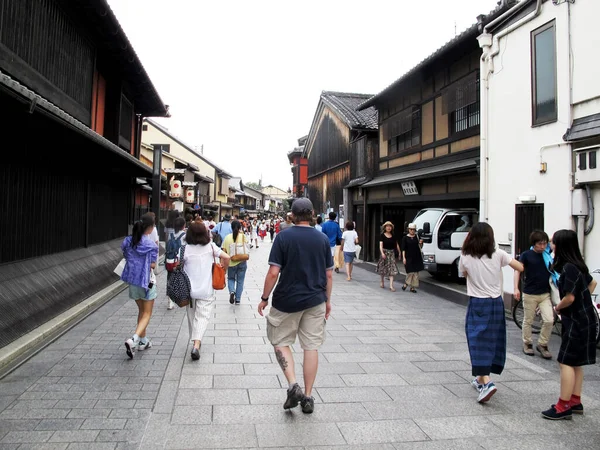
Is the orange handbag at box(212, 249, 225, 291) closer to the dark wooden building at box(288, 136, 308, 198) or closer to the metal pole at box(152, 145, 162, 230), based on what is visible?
the metal pole at box(152, 145, 162, 230)

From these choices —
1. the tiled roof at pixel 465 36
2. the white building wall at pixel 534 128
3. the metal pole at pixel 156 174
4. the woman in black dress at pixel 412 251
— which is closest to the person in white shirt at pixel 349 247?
the woman in black dress at pixel 412 251

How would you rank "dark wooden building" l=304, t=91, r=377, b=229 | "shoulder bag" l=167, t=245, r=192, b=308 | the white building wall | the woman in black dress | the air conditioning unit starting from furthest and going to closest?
"dark wooden building" l=304, t=91, r=377, b=229 → the woman in black dress → the white building wall → the air conditioning unit → "shoulder bag" l=167, t=245, r=192, b=308

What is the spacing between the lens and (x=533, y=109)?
8.68 meters

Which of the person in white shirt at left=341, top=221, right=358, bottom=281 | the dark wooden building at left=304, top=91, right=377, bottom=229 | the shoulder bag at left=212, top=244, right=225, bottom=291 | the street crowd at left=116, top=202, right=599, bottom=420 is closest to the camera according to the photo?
the street crowd at left=116, top=202, right=599, bottom=420

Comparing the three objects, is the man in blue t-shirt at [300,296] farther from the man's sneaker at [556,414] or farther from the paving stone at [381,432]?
the man's sneaker at [556,414]

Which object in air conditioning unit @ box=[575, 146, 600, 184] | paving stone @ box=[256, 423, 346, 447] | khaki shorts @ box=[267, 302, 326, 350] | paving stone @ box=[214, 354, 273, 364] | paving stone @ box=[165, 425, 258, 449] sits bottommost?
paving stone @ box=[256, 423, 346, 447]

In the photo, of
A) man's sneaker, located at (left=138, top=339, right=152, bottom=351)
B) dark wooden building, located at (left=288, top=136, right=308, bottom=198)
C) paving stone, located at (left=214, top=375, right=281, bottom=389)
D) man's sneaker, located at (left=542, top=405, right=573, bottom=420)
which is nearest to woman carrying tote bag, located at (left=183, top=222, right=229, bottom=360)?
man's sneaker, located at (left=138, top=339, right=152, bottom=351)

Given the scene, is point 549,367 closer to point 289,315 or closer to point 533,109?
point 289,315

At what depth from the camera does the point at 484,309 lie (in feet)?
15.4

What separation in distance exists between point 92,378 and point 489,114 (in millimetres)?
9274

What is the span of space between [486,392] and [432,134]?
10.7m

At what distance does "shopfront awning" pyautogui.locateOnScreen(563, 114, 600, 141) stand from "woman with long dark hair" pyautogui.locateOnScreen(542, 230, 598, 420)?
3674 mm

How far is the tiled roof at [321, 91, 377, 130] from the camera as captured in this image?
19.5 meters

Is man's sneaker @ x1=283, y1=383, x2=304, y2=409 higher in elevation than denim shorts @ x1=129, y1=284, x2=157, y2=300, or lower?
lower
